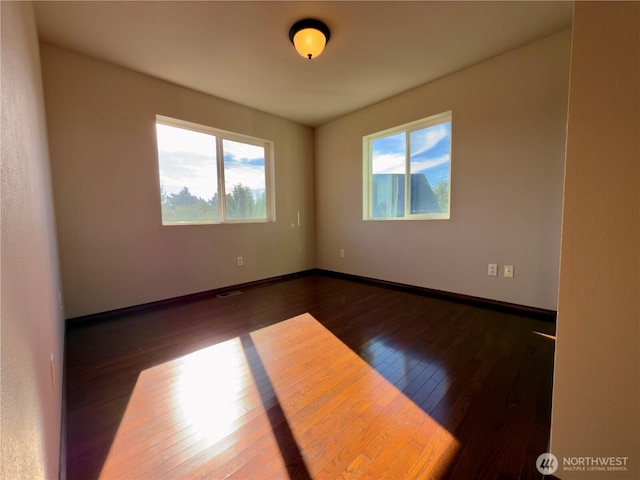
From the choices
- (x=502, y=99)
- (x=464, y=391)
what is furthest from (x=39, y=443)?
(x=502, y=99)

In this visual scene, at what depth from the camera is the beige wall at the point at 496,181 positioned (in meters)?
2.36

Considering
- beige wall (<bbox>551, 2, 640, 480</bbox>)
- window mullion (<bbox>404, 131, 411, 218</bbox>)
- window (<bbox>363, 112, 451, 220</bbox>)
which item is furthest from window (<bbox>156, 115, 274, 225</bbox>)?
beige wall (<bbox>551, 2, 640, 480</bbox>)

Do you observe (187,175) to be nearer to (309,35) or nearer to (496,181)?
(309,35)

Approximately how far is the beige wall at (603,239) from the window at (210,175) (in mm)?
3339

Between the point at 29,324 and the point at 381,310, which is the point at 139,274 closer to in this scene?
the point at 29,324

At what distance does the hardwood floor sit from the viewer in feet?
3.46

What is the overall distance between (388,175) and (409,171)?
33 cm

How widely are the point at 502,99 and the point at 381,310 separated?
2.42 metres

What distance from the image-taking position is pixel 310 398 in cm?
141

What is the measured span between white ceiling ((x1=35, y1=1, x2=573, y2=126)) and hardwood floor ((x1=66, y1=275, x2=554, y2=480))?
248 centimetres

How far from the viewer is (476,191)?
9.22ft

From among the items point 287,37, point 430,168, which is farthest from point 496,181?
point 287,37

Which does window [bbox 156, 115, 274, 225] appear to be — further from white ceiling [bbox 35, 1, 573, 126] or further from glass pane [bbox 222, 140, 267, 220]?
white ceiling [bbox 35, 1, 573, 126]

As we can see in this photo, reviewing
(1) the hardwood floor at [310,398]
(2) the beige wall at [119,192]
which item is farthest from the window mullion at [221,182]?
(1) the hardwood floor at [310,398]
